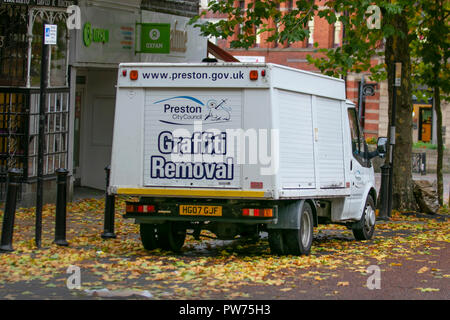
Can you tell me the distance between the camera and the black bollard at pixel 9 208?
37.7 feet

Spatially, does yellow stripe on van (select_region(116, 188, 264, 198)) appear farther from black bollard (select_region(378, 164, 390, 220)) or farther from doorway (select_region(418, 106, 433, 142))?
doorway (select_region(418, 106, 433, 142))

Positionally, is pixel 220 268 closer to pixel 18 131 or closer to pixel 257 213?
pixel 257 213

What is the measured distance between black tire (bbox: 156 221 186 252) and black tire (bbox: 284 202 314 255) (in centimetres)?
153

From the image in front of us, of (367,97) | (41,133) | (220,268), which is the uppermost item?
(367,97)

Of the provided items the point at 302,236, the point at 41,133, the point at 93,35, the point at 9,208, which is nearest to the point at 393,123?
the point at 93,35

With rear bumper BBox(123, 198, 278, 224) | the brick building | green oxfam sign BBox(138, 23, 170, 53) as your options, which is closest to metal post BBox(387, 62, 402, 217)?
green oxfam sign BBox(138, 23, 170, 53)

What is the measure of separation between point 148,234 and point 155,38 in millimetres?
10260

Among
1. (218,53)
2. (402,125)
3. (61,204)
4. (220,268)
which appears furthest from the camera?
(218,53)

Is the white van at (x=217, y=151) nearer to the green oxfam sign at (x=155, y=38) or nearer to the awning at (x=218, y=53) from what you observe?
the green oxfam sign at (x=155, y=38)

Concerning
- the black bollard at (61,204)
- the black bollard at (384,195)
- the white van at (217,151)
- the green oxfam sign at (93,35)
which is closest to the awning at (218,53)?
the green oxfam sign at (93,35)

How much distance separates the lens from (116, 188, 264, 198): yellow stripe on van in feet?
37.0

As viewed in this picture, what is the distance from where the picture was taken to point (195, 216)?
11492 millimetres
